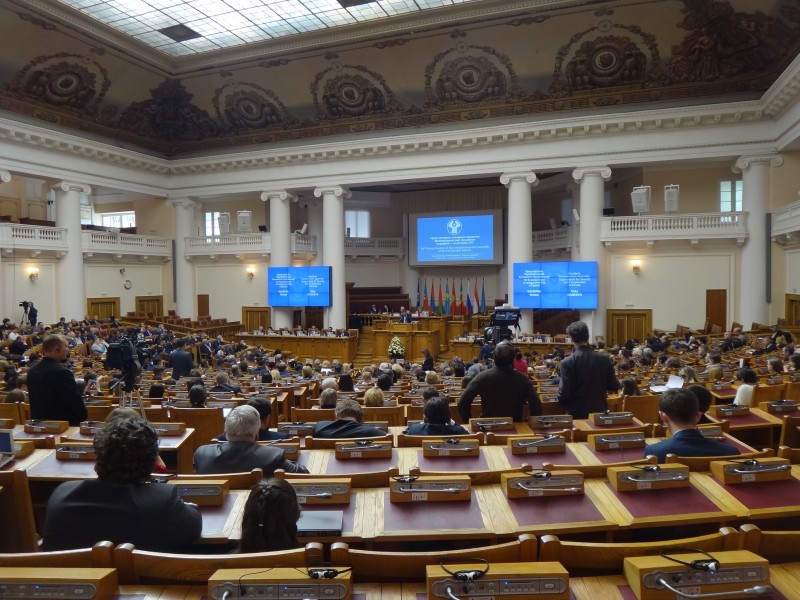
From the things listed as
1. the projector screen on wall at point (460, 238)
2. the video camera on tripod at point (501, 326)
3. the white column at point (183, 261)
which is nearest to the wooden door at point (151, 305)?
the white column at point (183, 261)

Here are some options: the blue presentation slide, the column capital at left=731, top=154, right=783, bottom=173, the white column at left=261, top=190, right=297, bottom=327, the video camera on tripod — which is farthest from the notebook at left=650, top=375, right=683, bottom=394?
the white column at left=261, top=190, right=297, bottom=327

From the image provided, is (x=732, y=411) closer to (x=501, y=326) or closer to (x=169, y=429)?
(x=169, y=429)

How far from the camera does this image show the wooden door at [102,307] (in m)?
19.4

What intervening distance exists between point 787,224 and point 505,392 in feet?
44.4

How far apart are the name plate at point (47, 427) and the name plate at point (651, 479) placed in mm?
3954

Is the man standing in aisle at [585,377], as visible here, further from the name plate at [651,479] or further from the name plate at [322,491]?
the name plate at [322,491]

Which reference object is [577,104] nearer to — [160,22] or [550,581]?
[160,22]

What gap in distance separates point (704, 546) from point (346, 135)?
1899cm

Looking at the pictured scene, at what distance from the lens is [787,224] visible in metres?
13.9

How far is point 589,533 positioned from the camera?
232cm

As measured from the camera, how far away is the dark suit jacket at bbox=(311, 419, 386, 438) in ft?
12.8

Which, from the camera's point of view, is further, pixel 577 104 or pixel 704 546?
pixel 577 104

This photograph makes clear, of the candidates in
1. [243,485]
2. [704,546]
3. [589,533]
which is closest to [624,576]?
[704,546]

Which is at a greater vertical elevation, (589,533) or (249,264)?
(249,264)
